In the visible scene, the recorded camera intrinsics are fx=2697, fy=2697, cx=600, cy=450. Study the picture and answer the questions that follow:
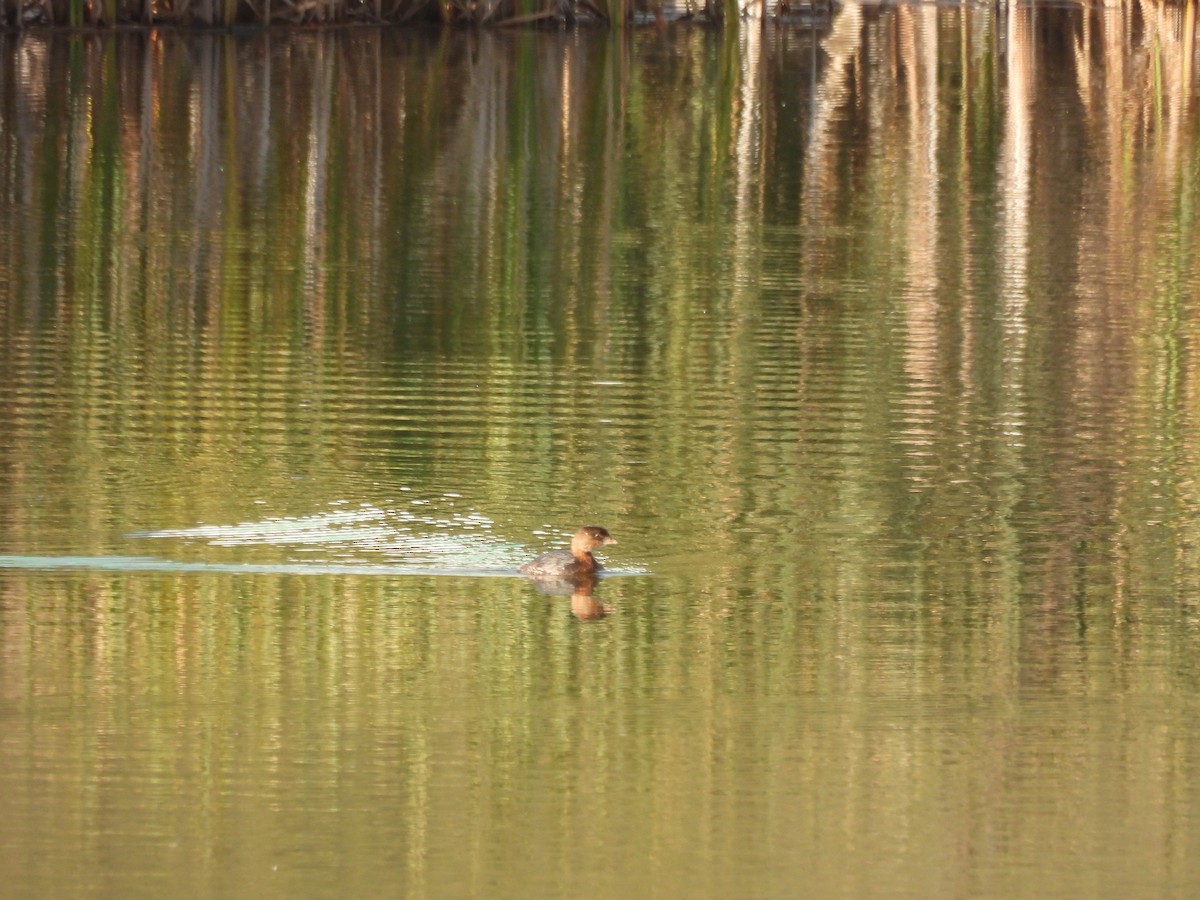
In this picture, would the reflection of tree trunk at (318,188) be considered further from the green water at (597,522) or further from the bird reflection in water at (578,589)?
the bird reflection in water at (578,589)

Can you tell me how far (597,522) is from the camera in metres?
10.8

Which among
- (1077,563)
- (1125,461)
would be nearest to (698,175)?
(1125,461)

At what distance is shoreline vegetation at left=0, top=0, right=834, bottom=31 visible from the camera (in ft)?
112

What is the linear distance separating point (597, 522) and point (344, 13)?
26511 millimetres

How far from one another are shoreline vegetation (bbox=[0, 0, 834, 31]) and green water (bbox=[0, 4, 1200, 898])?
11.4 metres

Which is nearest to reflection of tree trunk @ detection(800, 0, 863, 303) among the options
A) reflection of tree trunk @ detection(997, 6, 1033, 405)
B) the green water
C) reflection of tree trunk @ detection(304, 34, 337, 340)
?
the green water

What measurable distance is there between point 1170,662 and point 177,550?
3681mm

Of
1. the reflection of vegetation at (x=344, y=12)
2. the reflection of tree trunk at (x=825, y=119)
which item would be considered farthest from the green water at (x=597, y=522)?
the reflection of vegetation at (x=344, y=12)

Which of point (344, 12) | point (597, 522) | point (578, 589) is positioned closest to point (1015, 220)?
point (597, 522)

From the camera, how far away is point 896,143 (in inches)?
980

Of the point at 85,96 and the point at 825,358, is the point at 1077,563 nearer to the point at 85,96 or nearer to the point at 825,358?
the point at 825,358

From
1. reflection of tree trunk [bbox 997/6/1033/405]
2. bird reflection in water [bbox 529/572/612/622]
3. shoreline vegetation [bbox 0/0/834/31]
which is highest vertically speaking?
shoreline vegetation [bbox 0/0/834/31]

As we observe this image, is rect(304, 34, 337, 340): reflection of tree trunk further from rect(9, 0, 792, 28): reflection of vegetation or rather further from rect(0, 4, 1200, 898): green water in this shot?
rect(9, 0, 792, 28): reflection of vegetation

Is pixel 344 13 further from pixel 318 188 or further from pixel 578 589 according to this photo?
pixel 578 589
